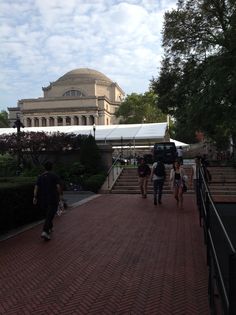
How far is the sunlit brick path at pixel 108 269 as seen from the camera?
565 cm

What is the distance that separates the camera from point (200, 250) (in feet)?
28.5

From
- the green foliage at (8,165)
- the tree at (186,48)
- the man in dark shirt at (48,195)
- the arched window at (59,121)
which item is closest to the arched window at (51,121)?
the arched window at (59,121)

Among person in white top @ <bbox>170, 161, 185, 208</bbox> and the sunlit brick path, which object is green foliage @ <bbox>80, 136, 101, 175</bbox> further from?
the sunlit brick path

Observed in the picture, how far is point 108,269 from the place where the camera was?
24.1 feet

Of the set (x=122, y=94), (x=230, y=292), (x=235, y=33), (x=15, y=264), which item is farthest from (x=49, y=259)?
(x=122, y=94)

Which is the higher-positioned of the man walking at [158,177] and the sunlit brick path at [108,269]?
the man walking at [158,177]

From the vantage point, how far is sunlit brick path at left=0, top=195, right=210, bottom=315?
5.65 metres

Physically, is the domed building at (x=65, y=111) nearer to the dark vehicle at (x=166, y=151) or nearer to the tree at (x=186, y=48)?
the tree at (x=186, y=48)

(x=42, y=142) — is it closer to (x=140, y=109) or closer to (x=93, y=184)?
(x=93, y=184)

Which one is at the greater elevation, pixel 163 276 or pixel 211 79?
pixel 211 79

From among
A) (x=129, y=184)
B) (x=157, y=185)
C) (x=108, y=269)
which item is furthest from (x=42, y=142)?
(x=108, y=269)

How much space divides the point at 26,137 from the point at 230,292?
25.8 meters

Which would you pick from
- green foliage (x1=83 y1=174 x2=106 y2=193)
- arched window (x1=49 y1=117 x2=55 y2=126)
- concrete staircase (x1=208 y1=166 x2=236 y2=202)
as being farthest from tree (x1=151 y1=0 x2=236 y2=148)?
arched window (x1=49 y1=117 x2=55 y2=126)

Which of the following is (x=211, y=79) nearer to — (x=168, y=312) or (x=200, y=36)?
(x=168, y=312)
